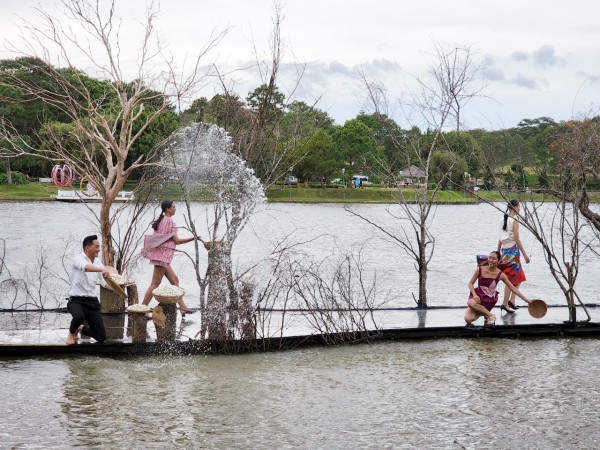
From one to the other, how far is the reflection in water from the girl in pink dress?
2.17 m

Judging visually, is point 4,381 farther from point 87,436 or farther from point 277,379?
point 277,379

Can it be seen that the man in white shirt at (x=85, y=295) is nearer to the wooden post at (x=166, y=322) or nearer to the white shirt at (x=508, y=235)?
the wooden post at (x=166, y=322)

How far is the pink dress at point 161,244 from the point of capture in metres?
12.5

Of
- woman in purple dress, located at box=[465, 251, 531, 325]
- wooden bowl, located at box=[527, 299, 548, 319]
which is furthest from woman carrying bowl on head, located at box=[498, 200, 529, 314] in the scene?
woman in purple dress, located at box=[465, 251, 531, 325]

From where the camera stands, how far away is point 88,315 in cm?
1058

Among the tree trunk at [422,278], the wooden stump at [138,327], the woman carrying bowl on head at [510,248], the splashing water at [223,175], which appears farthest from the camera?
the tree trunk at [422,278]

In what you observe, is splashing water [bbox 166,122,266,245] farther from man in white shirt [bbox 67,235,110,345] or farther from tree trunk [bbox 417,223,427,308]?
tree trunk [bbox 417,223,427,308]

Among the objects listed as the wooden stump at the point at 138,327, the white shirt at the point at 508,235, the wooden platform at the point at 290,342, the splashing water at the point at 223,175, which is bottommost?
the wooden platform at the point at 290,342

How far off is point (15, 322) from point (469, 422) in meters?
7.89

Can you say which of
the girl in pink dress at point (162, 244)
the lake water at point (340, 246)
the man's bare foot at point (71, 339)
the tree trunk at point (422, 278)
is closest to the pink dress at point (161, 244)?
the girl in pink dress at point (162, 244)

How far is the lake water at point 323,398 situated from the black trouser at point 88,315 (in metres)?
0.40

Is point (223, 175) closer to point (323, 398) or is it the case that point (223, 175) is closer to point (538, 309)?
point (323, 398)

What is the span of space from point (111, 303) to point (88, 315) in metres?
2.57

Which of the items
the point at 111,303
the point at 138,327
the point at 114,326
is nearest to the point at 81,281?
the point at 138,327
